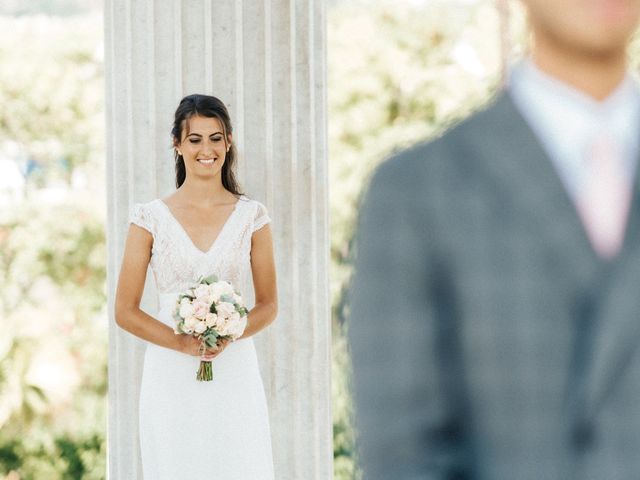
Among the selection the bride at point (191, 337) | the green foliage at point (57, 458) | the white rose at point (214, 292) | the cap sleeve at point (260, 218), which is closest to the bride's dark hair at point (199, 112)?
the bride at point (191, 337)

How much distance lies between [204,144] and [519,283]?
302cm

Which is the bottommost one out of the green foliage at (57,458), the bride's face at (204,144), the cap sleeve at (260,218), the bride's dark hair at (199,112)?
the green foliage at (57,458)

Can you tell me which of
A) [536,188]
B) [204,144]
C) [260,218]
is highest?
[204,144]

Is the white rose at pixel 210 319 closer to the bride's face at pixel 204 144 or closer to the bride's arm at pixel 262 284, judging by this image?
the bride's arm at pixel 262 284

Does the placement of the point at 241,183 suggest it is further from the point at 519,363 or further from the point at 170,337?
the point at 519,363

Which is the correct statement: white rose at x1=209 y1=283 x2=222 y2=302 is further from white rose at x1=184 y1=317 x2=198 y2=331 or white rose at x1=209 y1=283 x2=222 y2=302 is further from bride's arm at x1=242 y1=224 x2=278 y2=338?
bride's arm at x1=242 y1=224 x2=278 y2=338

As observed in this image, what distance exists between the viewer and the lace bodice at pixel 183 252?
399cm

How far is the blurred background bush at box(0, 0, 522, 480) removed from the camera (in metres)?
8.46

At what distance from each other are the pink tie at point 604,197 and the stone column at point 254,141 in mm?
3639

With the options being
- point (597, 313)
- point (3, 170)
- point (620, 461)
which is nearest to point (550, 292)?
point (597, 313)

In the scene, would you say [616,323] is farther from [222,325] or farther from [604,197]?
[222,325]

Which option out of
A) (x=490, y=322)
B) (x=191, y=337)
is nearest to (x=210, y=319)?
(x=191, y=337)

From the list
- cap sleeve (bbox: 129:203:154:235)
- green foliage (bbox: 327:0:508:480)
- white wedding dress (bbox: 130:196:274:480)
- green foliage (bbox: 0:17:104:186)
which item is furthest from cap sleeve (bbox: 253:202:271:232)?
green foliage (bbox: 0:17:104:186)

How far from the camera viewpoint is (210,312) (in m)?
3.72
